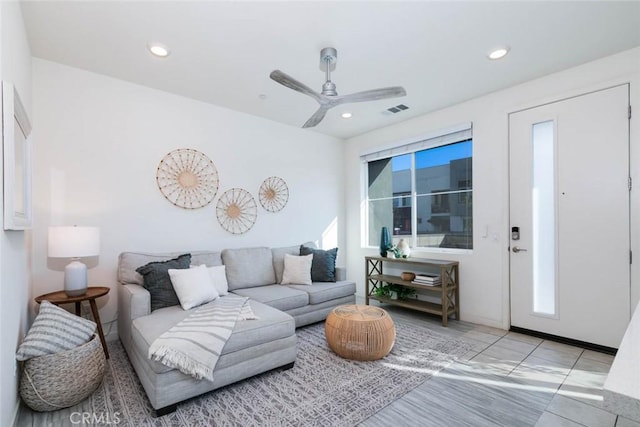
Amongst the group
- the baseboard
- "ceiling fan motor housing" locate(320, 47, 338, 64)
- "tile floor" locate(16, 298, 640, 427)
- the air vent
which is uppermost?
the air vent

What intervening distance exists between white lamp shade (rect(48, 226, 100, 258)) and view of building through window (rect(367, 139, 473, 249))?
3756 millimetres

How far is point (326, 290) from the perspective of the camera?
357 centimetres

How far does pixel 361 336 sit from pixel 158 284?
1.86 m

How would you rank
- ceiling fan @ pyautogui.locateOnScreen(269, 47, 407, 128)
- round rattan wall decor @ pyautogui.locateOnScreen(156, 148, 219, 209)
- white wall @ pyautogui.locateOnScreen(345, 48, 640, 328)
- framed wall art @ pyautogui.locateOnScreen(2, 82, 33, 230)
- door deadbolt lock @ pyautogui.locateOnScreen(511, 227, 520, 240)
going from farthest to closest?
round rattan wall decor @ pyautogui.locateOnScreen(156, 148, 219, 209) < door deadbolt lock @ pyautogui.locateOnScreen(511, 227, 520, 240) < white wall @ pyautogui.locateOnScreen(345, 48, 640, 328) < ceiling fan @ pyautogui.locateOnScreen(269, 47, 407, 128) < framed wall art @ pyautogui.locateOnScreen(2, 82, 33, 230)

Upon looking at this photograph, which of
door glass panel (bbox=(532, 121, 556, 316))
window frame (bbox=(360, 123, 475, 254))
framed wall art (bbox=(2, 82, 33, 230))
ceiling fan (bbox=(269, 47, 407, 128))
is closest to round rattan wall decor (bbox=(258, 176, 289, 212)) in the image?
window frame (bbox=(360, 123, 475, 254))

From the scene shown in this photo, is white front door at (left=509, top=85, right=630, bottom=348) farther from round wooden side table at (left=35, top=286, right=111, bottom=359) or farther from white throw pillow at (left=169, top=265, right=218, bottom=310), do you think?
round wooden side table at (left=35, top=286, right=111, bottom=359)

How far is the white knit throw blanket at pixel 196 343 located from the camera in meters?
1.87

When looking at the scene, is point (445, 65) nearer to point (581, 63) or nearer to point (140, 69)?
point (581, 63)

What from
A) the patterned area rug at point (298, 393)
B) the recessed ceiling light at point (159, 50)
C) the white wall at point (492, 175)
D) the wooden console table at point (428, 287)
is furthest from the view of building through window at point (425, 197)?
the recessed ceiling light at point (159, 50)

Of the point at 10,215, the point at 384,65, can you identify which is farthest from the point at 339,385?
the point at 384,65

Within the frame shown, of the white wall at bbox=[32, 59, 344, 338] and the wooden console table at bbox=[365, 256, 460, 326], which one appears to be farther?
the wooden console table at bbox=[365, 256, 460, 326]

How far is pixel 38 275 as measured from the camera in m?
2.69

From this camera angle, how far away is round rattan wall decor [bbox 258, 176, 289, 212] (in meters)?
4.23

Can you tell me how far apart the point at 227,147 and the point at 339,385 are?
9.96 feet
